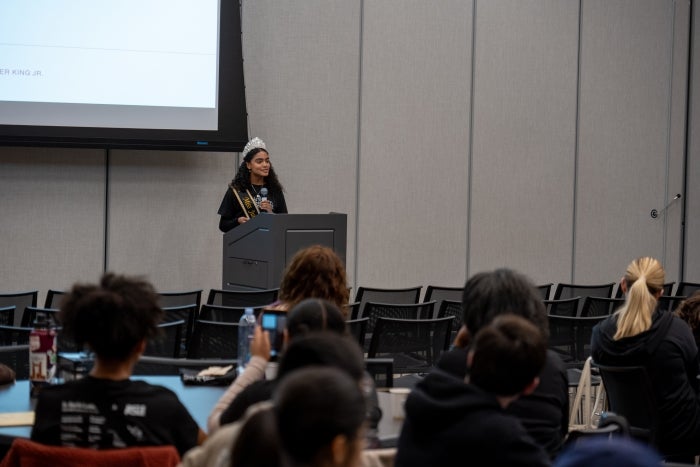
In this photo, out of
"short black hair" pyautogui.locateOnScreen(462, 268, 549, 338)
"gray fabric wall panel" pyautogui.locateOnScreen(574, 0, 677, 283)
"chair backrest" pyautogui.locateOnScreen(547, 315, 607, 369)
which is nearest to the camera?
"short black hair" pyautogui.locateOnScreen(462, 268, 549, 338)

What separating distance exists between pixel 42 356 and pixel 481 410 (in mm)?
1642

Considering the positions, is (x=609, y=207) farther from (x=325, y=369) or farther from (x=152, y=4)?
(x=325, y=369)

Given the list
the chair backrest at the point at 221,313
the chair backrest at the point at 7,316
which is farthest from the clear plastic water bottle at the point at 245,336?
the chair backrest at the point at 7,316

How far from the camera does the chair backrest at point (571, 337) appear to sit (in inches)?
203

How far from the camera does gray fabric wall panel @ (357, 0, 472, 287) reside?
967cm

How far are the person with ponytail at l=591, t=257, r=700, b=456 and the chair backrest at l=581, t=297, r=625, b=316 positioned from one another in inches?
87.9

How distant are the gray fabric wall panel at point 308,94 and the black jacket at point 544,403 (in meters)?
6.71

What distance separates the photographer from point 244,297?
620 centimetres

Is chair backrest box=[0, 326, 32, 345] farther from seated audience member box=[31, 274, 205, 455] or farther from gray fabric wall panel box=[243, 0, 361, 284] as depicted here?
gray fabric wall panel box=[243, 0, 361, 284]

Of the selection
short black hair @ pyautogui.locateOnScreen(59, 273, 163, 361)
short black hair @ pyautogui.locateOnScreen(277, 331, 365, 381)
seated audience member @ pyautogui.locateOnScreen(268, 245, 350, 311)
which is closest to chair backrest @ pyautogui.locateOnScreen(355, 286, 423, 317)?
seated audience member @ pyautogui.locateOnScreen(268, 245, 350, 311)

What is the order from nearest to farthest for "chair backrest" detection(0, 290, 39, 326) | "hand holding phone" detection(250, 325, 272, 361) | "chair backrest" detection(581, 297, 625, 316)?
"hand holding phone" detection(250, 325, 272, 361) → "chair backrest" detection(0, 290, 39, 326) → "chair backrest" detection(581, 297, 625, 316)

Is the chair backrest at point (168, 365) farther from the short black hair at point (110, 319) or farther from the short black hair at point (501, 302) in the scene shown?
the short black hair at point (501, 302)

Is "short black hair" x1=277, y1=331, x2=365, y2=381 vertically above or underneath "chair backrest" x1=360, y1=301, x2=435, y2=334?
above

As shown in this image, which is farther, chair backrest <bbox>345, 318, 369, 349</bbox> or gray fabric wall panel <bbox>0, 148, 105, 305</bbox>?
gray fabric wall panel <bbox>0, 148, 105, 305</bbox>
